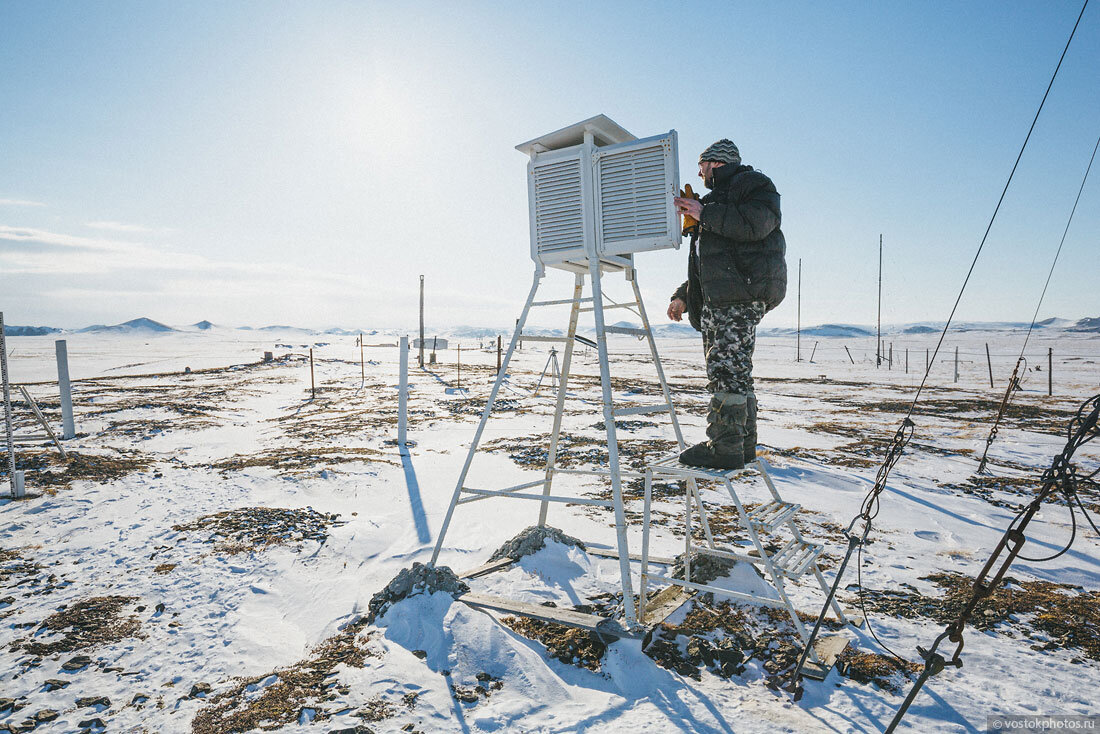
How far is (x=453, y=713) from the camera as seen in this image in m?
2.97

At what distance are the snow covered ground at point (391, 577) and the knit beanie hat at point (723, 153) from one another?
3175 mm

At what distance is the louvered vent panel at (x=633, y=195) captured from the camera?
3.76 metres

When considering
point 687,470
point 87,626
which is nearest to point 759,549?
point 687,470

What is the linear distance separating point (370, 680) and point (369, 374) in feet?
75.8

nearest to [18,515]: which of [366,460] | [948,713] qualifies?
[366,460]

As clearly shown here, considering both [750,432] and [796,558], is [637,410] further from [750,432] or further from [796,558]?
[796,558]

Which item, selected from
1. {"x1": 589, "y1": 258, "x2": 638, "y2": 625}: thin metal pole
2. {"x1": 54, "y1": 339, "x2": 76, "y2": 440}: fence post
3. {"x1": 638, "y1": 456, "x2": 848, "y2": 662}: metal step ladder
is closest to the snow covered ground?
{"x1": 589, "y1": 258, "x2": 638, "y2": 625}: thin metal pole

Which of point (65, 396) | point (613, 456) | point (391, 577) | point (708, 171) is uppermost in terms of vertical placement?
A: point (708, 171)

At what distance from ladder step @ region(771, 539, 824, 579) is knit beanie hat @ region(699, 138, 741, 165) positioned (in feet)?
8.24

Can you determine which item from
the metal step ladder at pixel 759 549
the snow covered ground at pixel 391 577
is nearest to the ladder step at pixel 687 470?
the metal step ladder at pixel 759 549

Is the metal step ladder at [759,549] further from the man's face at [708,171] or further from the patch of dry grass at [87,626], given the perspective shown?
the patch of dry grass at [87,626]

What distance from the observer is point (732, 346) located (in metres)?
3.47

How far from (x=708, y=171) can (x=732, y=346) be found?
3.86 feet

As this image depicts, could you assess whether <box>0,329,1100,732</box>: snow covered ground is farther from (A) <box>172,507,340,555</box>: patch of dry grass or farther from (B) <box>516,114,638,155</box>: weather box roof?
(B) <box>516,114,638,155</box>: weather box roof
